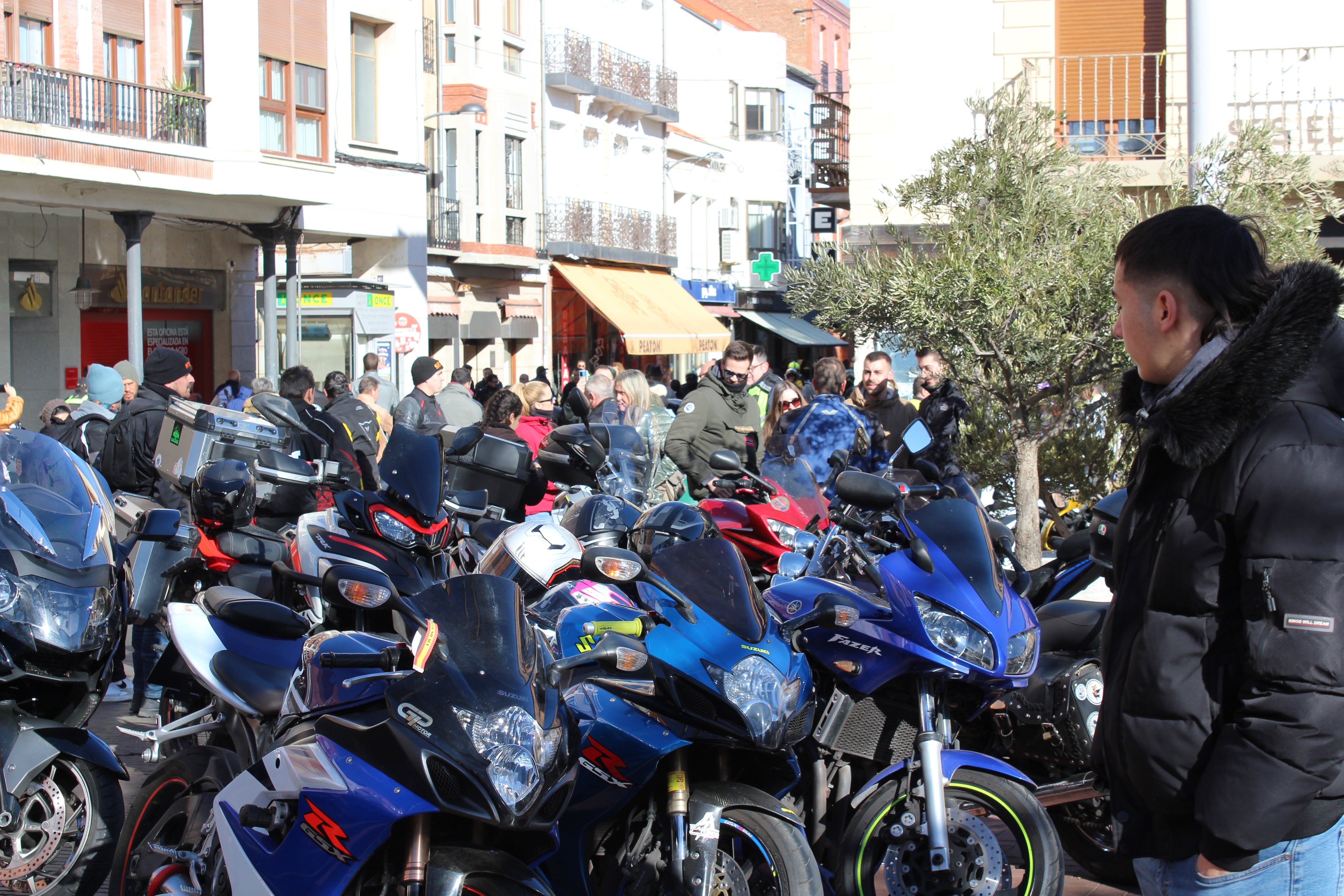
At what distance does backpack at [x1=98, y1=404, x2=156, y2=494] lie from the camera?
8109 mm

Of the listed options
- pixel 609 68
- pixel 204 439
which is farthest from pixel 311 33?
pixel 204 439

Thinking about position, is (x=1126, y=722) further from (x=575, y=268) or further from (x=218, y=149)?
(x=575, y=268)

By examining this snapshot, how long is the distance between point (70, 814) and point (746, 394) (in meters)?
5.31

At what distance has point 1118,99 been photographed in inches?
490

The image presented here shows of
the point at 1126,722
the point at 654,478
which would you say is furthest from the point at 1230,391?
the point at 654,478

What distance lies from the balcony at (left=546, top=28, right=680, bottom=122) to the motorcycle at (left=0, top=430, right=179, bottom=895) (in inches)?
1113

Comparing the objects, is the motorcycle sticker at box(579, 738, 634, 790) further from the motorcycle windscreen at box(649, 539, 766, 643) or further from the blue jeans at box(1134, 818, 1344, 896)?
the blue jeans at box(1134, 818, 1344, 896)

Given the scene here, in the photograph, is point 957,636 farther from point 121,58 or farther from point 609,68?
point 609,68

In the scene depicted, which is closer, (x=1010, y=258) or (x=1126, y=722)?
(x=1126, y=722)

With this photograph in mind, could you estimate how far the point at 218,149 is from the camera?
58.3 ft

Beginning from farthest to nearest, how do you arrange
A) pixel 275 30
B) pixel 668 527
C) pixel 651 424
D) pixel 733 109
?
pixel 733 109 → pixel 275 30 → pixel 651 424 → pixel 668 527

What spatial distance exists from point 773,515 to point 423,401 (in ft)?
22.0

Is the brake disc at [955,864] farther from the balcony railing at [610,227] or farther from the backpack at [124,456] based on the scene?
the balcony railing at [610,227]

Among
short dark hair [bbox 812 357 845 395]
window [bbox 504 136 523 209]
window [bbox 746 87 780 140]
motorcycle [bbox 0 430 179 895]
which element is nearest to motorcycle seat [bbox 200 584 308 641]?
motorcycle [bbox 0 430 179 895]
